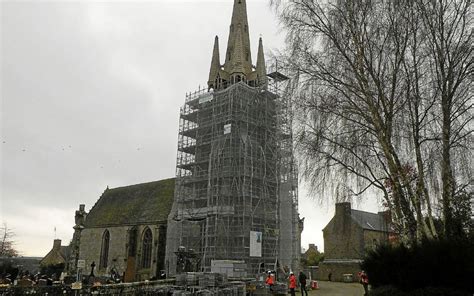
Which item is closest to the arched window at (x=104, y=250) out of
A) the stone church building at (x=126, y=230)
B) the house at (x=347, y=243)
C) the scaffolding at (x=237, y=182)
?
the stone church building at (x=126, y=230)

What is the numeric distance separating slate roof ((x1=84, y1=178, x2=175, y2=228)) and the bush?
2856 centimetres

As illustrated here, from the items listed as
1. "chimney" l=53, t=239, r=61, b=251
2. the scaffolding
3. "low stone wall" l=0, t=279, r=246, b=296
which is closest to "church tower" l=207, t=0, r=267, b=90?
the scaffolding

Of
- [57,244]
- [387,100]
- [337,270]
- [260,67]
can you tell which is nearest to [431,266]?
[387,100]

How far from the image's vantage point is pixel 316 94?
483 inches

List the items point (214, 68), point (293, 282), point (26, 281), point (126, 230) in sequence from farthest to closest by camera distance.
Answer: point (126, 230) < point (214, 68) < point (26, 281) < point (293, 282)

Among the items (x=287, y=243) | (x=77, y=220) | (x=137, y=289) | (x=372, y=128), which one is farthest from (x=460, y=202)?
(x=77, y=220)

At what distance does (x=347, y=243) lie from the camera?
42.0 metres

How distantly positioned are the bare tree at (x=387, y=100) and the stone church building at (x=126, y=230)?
25.7 metres

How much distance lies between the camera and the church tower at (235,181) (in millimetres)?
28469

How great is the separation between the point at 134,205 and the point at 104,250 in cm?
563

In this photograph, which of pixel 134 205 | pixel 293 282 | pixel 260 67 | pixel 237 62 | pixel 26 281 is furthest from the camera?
pixel 134 205

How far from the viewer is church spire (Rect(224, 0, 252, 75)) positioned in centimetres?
3489

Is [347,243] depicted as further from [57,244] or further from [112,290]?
[57,244]

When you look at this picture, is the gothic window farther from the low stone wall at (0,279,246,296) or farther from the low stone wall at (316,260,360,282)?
the low stone wall at (0,279,246,296)
